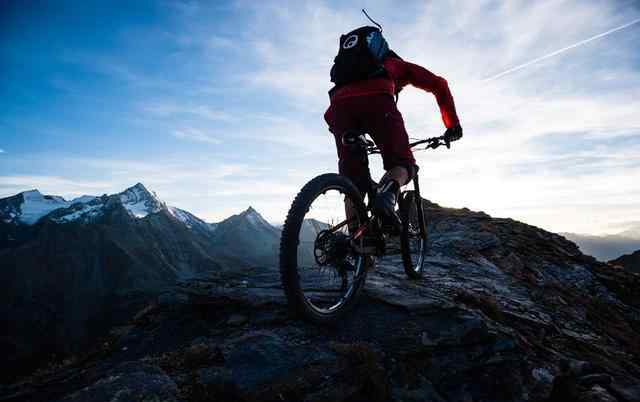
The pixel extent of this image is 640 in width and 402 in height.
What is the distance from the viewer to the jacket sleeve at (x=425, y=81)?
4980 millimetres

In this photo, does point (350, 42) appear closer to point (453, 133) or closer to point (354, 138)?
point (354, 138)

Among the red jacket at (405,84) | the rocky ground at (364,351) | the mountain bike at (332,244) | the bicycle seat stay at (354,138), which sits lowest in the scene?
the rocky ground at (364,351)

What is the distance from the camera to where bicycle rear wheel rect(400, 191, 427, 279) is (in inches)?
239

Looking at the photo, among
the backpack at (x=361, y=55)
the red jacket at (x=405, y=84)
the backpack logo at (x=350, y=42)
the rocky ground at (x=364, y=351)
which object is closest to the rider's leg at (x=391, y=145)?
the red jacket at (x=405, y=84)

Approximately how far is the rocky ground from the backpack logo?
352 cm

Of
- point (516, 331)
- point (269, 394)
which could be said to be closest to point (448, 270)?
point (516, 331)

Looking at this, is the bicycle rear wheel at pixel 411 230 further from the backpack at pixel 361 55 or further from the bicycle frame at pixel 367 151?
the backpack at pixel 361 55

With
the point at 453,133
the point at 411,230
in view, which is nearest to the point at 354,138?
the point at 453,133

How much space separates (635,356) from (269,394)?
19.1ft

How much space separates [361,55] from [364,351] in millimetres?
3647

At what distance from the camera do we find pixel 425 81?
5184 mm

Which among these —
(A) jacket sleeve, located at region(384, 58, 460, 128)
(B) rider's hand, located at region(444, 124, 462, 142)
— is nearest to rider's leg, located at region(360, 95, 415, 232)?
(A) jacket sleeve, located at region(384, 58, 460, 128)

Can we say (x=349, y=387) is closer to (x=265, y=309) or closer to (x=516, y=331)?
(x=265, y=309)

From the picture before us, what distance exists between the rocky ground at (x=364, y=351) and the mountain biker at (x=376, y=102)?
146 cm
